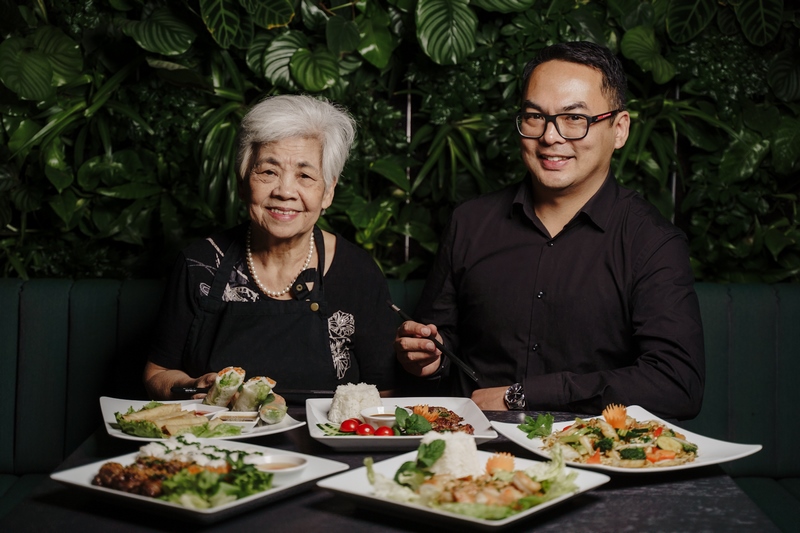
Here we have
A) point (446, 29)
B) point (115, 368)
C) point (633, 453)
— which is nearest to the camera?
point (633, 453)

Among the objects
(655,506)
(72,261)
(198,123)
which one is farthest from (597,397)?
(72,261)

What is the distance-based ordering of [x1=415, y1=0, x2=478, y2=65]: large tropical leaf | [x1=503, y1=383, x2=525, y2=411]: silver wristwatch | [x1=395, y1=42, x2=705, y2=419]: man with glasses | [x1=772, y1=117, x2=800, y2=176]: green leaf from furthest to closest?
[x1=772, y1=117, x2=800, y2=176]: green leaf, [x1=415, y1=0, x2=478, y2=65]: large tropical leaf, [x1=395, y1=42, x2=705, y2=419]: man with glasses, [x1=503, y1=383, x2=525, y2=411]: silver wristwatch

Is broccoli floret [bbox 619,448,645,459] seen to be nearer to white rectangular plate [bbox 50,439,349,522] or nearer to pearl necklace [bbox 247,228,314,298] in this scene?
white rectangular plate [bbox 50,439,349,522]

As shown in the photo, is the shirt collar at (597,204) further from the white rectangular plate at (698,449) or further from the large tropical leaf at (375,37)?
the large tropical leaf at (375,37)

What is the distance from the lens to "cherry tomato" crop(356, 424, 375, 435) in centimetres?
160

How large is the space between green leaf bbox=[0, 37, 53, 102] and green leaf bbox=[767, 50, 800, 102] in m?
2.56

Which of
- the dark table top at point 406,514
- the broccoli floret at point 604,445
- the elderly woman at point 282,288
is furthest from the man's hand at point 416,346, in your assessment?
the dark table top at point 406,514

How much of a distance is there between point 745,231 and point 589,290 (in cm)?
121

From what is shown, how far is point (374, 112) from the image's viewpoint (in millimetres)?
3236

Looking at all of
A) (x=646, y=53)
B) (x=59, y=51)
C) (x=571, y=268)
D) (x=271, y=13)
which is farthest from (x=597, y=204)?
(x=59, y=51)

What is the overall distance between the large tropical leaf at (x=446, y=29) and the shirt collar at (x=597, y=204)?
0.80m

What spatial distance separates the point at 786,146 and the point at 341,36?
1648mm

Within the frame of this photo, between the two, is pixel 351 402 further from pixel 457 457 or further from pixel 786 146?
pixel 786 146

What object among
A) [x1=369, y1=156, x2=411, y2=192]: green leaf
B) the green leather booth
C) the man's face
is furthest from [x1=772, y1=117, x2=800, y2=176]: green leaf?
[x1=369, y1=156, x2=411, y2=192]: green leaf
